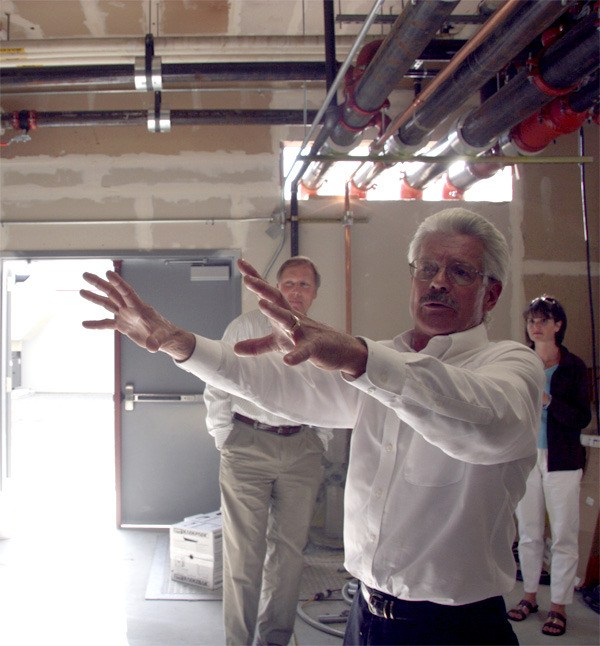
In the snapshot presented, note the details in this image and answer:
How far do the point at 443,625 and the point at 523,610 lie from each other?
2.24m

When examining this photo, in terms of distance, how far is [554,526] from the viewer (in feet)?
9.61

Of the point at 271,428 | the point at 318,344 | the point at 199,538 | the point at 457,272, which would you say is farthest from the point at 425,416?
the point at 199,538

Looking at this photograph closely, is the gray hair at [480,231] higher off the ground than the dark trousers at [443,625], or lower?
higher

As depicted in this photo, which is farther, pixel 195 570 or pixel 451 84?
pixel 195 570

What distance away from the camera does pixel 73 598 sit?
321 centimetres

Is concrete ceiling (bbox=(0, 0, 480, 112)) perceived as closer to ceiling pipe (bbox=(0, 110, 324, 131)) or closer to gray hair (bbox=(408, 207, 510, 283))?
ceiling pipe (bbox=(0, 110, 324, 131))

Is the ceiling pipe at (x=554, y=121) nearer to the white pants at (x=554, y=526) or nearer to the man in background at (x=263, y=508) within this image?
the man in background at (x=263, y=508)

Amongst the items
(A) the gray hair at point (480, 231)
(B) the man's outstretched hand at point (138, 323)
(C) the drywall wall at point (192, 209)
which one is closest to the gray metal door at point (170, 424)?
(C) the drywall wall at point (192, 209)

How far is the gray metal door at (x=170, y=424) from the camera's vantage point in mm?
4273

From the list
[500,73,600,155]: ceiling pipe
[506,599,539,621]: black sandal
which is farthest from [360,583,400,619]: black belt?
[506,599,539,621]: black sandal

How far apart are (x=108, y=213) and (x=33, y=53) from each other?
Result: 4.07 feet

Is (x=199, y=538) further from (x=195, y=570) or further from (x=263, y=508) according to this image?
(x=263, y=508)

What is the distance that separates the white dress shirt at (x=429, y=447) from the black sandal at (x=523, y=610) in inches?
84.2

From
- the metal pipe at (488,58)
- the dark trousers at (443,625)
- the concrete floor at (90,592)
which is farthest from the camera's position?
the concrete floor at (90,592)
